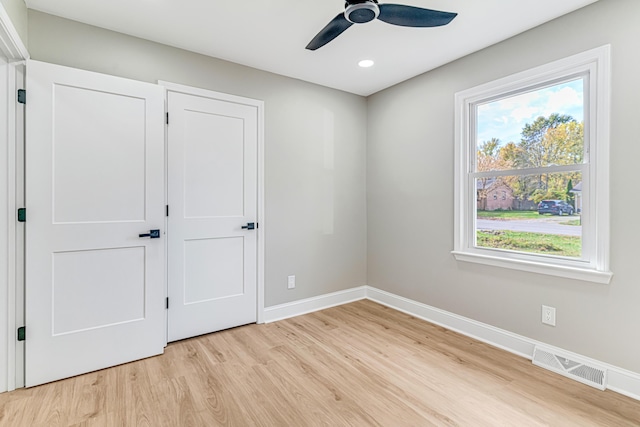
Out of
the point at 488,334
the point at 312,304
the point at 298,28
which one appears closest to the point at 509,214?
the point at 488,334

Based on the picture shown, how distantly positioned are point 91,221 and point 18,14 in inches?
53.7

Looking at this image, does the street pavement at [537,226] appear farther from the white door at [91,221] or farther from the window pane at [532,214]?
the white door at [91,221]

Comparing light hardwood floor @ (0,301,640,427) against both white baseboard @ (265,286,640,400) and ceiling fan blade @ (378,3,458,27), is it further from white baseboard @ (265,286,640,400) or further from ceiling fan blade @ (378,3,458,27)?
ceiling fan blade @ (378,3,458,27)

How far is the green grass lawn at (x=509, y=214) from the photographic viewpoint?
2561 mm

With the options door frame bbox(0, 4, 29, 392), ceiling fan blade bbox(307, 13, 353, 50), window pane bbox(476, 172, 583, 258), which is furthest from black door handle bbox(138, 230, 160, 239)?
window pane bbox(476, 172, 583, 258)

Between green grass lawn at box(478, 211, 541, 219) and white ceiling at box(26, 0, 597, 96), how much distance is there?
1426 millimetres

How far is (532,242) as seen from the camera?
2.58 metres

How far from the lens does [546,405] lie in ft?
6.29

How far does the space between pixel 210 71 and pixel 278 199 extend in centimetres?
135

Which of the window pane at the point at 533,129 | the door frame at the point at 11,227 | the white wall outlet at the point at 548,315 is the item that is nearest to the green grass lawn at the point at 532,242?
the white wall outlet at the point at 548,315

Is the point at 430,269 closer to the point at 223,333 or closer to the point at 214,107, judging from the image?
the point at 223,333

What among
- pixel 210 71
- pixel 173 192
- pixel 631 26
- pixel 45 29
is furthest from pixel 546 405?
pixel 45 29

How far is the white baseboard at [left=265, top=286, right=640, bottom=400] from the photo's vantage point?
6.71ft

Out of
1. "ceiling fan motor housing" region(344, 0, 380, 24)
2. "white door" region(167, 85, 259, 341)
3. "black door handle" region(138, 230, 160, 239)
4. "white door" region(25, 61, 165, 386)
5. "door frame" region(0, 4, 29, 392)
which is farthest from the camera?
"white door" region(167, 85, 259, 341)
